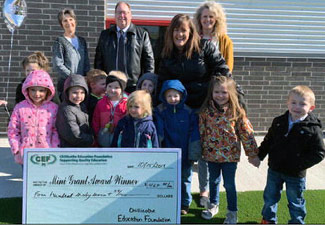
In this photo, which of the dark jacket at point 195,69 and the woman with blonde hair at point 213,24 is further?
the woman with blonde hair at point 213,24

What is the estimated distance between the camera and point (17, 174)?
14.9 feet

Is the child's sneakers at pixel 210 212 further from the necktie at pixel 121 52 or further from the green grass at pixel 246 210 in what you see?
the necktie at pixel 121 52

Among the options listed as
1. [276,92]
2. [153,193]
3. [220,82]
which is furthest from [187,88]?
[276,92]

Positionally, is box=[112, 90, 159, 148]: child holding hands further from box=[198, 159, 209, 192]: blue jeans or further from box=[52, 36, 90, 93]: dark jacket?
box=[52, 36, 90, 93]: dark jacket

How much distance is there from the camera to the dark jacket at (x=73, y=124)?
126 inches

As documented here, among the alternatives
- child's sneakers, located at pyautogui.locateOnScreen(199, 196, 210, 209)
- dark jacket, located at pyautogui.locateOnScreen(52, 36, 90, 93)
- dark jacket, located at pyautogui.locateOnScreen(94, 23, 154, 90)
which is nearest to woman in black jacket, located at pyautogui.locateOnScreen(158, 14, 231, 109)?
dark jacket, located at pyautogui.locateOnScreen(94, 23, 154, 90)

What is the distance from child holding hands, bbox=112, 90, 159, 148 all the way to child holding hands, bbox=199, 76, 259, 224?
515mm

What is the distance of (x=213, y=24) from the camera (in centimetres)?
379

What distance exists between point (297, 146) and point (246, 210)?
3.60 feet

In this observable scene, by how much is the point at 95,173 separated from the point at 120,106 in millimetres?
894

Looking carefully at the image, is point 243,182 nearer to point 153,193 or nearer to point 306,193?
point 306,193

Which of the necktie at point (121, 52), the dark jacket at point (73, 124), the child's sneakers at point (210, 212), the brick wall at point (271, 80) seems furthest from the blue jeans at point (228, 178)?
the brick wall at point (271, 80)

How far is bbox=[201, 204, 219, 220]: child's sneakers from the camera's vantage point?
3.47 meters

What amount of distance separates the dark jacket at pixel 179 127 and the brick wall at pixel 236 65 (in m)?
3.06
